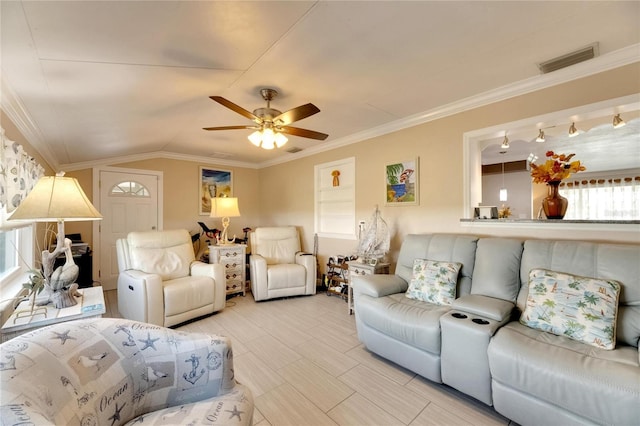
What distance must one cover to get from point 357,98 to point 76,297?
109 inches

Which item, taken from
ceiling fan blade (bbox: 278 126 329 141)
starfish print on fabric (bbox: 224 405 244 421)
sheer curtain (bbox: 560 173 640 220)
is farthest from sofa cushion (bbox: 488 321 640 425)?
sheer curtain (bbox: 560 173 640 220)

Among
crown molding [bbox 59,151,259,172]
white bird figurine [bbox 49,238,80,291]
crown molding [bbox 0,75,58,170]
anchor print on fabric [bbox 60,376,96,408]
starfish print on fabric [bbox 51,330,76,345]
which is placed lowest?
anchor print on fabric [bbox 60,376,96,408]

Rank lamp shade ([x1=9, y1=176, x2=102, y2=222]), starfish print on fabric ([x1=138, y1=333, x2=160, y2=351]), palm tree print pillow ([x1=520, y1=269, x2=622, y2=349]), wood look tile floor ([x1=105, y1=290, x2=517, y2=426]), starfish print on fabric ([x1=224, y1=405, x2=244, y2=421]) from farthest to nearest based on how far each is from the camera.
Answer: wood look tile floor ([x1=105, y1=290, x2=517, y2=426]), palm tree print pillow ([x1=520, y1=269, x2=622, y2=349]), lamp shade ([x1=9, y1=176, x2=102, y2=222]), starfish print on fabric ([x1=138, y1=333, x2=160, y2=351]), starfish print on fabric ([x1=224, y1=405, x2=244, y2=421])

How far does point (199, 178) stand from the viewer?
5121mm

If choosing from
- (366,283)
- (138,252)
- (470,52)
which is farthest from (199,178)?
(470,52)

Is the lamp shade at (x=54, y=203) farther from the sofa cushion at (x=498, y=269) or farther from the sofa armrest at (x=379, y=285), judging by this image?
the sofa cushion at (x=498, y=269)

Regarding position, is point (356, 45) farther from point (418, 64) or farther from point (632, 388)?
point (632, 388)

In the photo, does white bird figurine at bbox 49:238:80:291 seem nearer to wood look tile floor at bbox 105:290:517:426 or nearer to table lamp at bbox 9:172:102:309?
table lamp at bbox 9:172:102:309

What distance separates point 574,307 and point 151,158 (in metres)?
5.62

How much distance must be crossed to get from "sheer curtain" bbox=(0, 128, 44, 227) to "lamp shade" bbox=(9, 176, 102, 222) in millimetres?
294

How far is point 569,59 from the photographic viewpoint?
1.94 metres

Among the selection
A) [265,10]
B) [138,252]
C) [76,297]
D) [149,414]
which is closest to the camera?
[149,414]

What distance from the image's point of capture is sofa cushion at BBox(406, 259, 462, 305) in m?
2.27

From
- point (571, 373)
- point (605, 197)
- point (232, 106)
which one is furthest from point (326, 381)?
point (605, 197)
